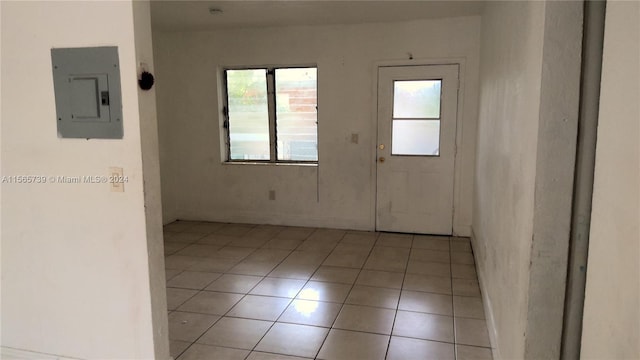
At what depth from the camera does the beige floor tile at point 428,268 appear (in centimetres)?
376

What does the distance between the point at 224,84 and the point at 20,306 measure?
3757mm

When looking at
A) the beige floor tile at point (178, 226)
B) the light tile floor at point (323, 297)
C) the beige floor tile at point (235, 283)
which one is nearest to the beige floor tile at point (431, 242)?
the light tile floor at point (323, 297)

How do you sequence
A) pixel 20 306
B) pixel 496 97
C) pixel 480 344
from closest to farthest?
pixel 20 306
pixel 480 344
pixel 496 97

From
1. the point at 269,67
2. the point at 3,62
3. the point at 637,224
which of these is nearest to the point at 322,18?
the point at 269,67

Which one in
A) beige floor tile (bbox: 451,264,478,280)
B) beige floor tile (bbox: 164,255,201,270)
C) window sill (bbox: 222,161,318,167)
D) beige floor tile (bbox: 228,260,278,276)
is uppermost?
window sill (bbox: 222,161,318,167)

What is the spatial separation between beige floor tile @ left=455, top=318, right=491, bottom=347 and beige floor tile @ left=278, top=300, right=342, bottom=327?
0.82 m

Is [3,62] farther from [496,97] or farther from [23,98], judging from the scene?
[496,97]

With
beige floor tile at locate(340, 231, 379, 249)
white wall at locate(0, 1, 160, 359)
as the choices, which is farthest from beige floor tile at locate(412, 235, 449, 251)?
white wall at locate(0, 1, 160, 359)

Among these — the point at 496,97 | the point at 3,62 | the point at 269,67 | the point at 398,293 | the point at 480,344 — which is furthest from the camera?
the point at 269,67

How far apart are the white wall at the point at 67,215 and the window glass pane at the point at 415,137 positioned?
3.46 m

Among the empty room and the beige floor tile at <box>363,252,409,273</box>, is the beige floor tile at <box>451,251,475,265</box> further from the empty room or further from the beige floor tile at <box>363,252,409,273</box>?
the beige floor tile at <box>363,252,409,273</box>

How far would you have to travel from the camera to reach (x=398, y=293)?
3316mm

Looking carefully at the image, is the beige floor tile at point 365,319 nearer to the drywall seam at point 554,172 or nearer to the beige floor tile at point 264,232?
the drywall seam at point 554,172

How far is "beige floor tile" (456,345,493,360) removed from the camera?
2422 mm
